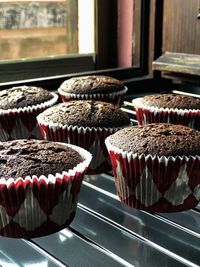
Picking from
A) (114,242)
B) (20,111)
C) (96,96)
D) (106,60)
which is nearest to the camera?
(114,242)

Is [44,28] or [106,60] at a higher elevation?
[44,28]

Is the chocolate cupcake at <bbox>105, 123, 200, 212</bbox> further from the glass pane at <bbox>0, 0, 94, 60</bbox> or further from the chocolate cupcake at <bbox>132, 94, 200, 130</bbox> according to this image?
the glass pane at <bbox>0, 0, 94, 60</bbox>

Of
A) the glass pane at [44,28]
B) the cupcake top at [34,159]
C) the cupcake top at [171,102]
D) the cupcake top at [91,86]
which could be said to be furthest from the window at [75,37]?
the cupcake top at [34,159]

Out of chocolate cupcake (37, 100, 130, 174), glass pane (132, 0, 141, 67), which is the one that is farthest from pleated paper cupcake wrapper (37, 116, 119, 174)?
glass pane (132, 0, 141, 67)

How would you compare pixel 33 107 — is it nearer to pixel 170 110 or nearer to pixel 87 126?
pixel 87 126

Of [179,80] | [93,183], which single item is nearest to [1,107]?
[93,183]

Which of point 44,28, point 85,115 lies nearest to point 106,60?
point 44,28

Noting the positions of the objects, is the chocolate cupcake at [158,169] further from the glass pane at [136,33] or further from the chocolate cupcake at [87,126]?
the glass pane at [136,33]
